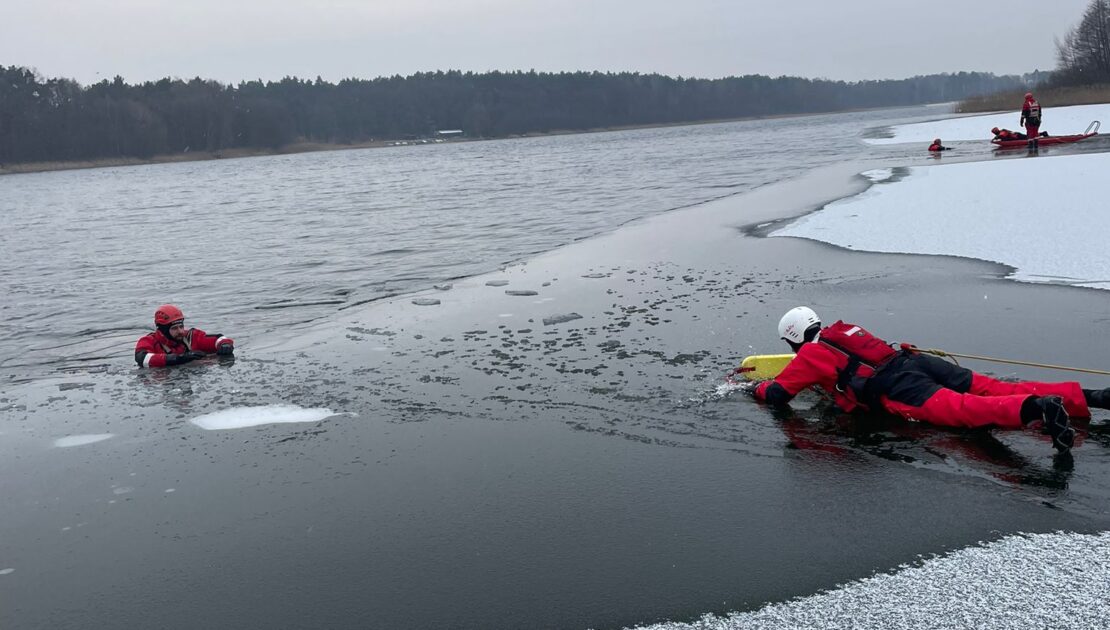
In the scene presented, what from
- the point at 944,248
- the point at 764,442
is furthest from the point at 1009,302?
the point at 764,442

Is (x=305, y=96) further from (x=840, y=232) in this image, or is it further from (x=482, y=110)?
(x=840, y=232)

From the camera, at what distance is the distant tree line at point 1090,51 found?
64188mm

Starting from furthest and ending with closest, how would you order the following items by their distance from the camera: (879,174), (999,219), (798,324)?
(879,174) → (999,219) → (798,324)

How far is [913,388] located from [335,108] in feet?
469

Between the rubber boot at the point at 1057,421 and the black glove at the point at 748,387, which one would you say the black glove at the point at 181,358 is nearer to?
the black glove at the point at 748,387

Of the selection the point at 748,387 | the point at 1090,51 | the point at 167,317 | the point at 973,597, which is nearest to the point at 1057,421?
the point at 973,597

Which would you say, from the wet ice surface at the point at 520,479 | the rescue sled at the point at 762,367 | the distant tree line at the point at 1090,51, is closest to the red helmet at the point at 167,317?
the wet ice surface at the point at 520,479

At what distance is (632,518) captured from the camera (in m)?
4.86

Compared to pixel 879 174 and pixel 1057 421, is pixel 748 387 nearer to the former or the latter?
pixel 1057 421

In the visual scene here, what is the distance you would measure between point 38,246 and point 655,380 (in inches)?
877

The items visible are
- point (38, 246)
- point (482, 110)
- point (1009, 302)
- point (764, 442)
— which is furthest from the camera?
point (482, 110)

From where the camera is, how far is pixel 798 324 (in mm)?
6426

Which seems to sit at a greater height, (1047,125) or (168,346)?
(1047,125)

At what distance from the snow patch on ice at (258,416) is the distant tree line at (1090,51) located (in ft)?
226
